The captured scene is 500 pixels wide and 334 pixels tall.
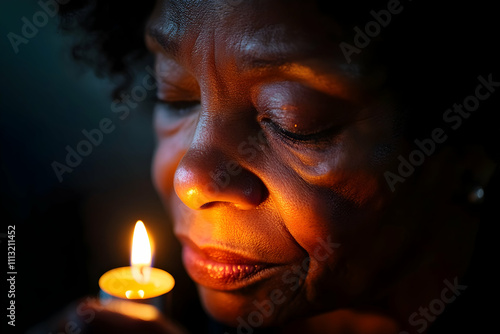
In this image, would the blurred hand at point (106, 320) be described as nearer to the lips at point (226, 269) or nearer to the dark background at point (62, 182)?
the lips at point (226, 269)

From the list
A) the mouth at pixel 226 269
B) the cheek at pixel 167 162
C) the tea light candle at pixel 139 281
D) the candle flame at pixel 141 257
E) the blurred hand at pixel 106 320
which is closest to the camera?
the blurred hand at pixel 106 320

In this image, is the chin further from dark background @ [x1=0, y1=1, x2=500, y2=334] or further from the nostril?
dark background @ [x1=0, y1=1, x2=500, y2=334]

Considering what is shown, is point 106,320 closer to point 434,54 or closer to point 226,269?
point 226,269

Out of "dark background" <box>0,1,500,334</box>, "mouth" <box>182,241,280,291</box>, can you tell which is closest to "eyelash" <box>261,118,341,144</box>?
"mouth" <box>182,241,280,291</box>

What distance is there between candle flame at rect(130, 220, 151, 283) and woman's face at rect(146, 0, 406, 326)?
0.41 feet

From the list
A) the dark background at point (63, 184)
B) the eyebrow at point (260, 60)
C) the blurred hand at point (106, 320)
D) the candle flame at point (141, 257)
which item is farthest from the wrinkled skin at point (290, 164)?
the dark background at point (63, 184)

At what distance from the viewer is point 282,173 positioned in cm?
104

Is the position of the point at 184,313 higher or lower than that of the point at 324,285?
lower

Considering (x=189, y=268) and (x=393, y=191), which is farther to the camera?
(x=189, y=268)

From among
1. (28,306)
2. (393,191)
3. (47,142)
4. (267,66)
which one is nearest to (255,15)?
(267,66)

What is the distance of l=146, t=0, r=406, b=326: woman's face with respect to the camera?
93cm

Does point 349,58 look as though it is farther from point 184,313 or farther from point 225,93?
point 184,313

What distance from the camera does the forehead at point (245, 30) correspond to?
2.97 ft

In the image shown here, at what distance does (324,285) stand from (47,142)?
115cm
